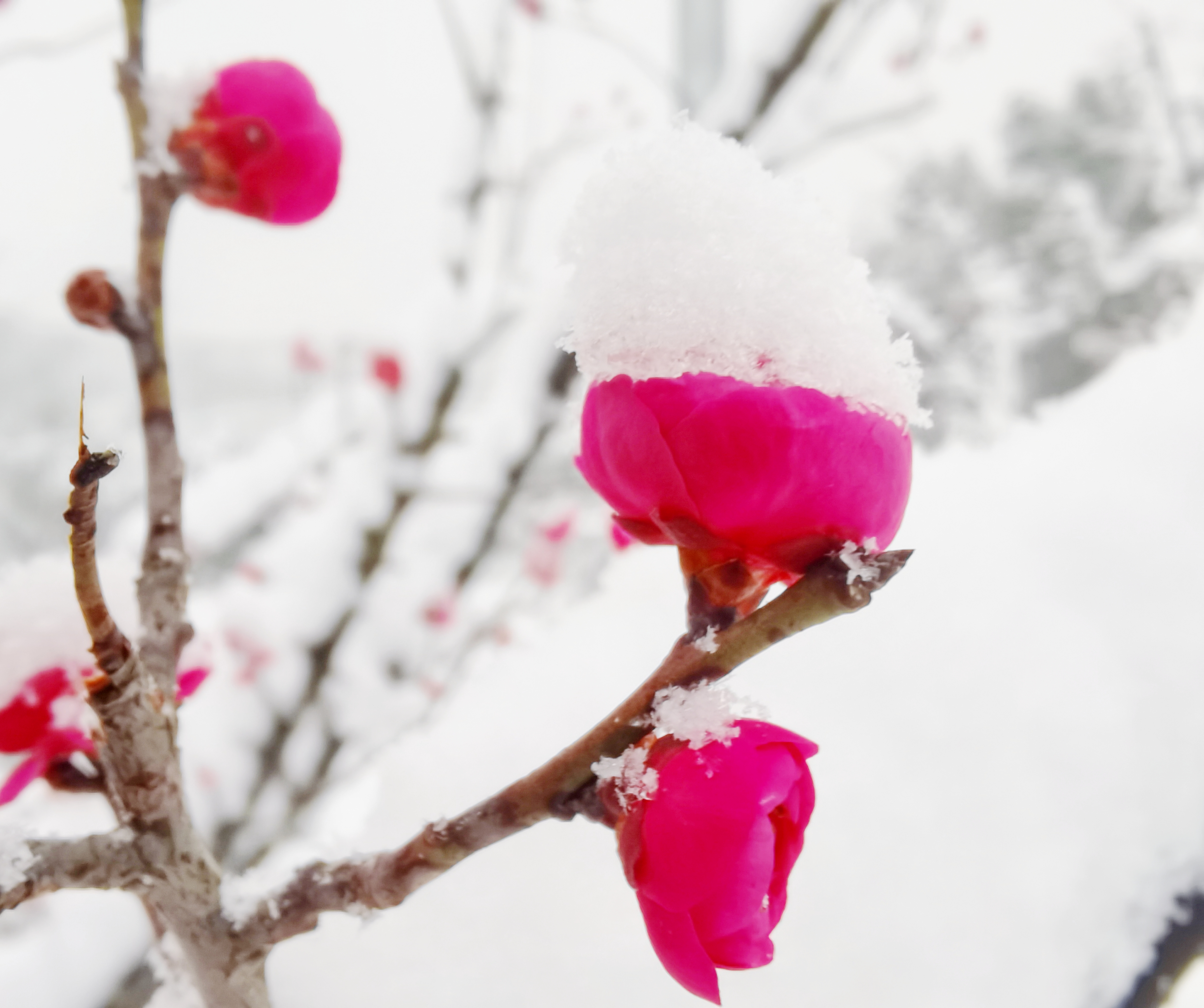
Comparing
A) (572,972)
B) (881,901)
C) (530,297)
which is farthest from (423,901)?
(530,297)

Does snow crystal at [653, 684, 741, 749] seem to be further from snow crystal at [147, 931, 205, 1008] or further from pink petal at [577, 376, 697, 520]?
snow crystal at [147, 931, 205, 1008]

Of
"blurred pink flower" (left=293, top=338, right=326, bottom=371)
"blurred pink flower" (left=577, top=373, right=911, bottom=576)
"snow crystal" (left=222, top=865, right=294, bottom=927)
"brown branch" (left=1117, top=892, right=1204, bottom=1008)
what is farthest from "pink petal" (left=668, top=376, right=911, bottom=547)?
"blurred pink flower" (left=293, top=338, right=326, bottom=371)

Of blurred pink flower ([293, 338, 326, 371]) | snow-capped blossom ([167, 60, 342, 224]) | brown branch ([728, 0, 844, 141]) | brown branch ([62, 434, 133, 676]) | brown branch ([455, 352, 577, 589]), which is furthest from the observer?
blurred pink flower ([293, 338, 326, 371])

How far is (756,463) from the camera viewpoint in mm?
120

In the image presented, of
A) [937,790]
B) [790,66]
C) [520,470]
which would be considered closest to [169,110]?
[937,790]

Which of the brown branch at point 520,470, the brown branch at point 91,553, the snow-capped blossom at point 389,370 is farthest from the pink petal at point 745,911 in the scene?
the snow-capped blossom at point 389,370

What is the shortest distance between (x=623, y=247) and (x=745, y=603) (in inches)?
2.6

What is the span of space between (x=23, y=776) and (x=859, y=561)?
19 cm

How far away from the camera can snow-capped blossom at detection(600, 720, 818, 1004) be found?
0.12 meters

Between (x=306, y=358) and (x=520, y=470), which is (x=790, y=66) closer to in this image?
(x=520, y=470)

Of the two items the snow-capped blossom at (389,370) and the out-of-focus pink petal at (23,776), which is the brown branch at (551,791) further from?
the snow-capped blossom at (389,370)

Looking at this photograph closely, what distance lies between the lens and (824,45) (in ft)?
1.85

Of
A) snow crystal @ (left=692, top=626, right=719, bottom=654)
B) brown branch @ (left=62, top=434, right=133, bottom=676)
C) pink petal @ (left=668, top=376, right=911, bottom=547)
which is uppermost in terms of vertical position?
brown branch @ (left=62, top=434, right=133, bottom=676)

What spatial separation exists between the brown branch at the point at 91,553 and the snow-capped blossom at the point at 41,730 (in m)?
0.07
